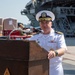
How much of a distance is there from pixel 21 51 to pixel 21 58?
6cm

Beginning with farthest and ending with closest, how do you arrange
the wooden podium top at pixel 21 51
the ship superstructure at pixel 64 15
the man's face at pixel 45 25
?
the ship superstructure at pixel 64 15, the man's face at pixel 45 25, the wooden podium top at pixel 21 51

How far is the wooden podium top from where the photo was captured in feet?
9.30

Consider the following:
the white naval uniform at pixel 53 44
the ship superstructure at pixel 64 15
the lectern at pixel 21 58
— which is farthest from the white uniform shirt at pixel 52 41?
the ship superstructure at pixel 64 15

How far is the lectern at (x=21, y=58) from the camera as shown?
2.84 m

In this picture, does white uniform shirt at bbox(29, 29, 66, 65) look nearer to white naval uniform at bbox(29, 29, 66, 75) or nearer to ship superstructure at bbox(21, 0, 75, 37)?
white naval uniform at bbox(29, 29, 66, 75)

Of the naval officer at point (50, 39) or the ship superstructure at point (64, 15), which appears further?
the ship superstructure at point (64, 15)

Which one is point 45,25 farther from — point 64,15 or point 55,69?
point 64,15

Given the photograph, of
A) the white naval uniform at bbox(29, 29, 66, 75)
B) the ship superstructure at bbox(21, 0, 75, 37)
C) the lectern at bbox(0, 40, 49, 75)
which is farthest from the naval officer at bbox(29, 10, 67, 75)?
the ship superstructure at bbox(21, 0, 75, 37)

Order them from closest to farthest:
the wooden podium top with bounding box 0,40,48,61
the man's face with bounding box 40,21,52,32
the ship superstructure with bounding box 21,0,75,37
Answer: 1. the wooden podium top with bounding box 0,40,48,61
2. the man's face with bounding box 40,21,52,32
3. the ship superstructure with bounding box 21,0,75,37

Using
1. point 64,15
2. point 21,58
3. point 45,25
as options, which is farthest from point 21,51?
point 64,15

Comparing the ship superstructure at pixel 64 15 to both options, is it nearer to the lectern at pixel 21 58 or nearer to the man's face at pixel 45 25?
the man's face at pixel 45 25

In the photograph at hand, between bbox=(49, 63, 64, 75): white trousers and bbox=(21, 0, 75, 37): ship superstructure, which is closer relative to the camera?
bbox=(49, 63, 64, 75): white trousers

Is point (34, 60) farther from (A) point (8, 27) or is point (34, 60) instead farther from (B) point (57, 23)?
(B) point (57, 23)

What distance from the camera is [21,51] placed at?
9.37 feet
